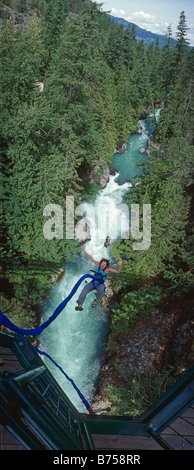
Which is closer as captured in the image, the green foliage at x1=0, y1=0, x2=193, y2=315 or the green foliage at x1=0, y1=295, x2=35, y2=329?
the green foliage at x1=0, y1=295, x2=35, y2=329

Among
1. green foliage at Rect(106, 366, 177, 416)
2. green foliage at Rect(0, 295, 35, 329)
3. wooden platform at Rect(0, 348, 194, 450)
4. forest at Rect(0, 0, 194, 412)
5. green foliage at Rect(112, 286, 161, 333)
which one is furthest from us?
green foliage at Rect(112, 286, 161, 333)

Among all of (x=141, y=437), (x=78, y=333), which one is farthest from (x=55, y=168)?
(x=141, y=437)

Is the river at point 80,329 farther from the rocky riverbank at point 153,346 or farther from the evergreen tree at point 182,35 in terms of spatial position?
the evergreen tree at point 182,35

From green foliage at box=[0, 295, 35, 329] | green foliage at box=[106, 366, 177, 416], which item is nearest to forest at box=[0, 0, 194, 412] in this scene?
green foliage at box=[0, 295, 35, 329]

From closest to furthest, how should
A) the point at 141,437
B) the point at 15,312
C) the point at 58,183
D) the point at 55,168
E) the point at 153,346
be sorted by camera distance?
the point at 141,437 < the point at 15,312 < the point at 153,346 < the point at 58,183 < the point at 55,168

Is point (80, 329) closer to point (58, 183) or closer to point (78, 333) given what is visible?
point (78, 333)

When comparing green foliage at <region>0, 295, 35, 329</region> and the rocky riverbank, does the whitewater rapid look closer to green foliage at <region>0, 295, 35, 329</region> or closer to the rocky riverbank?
the rocky riverbank
